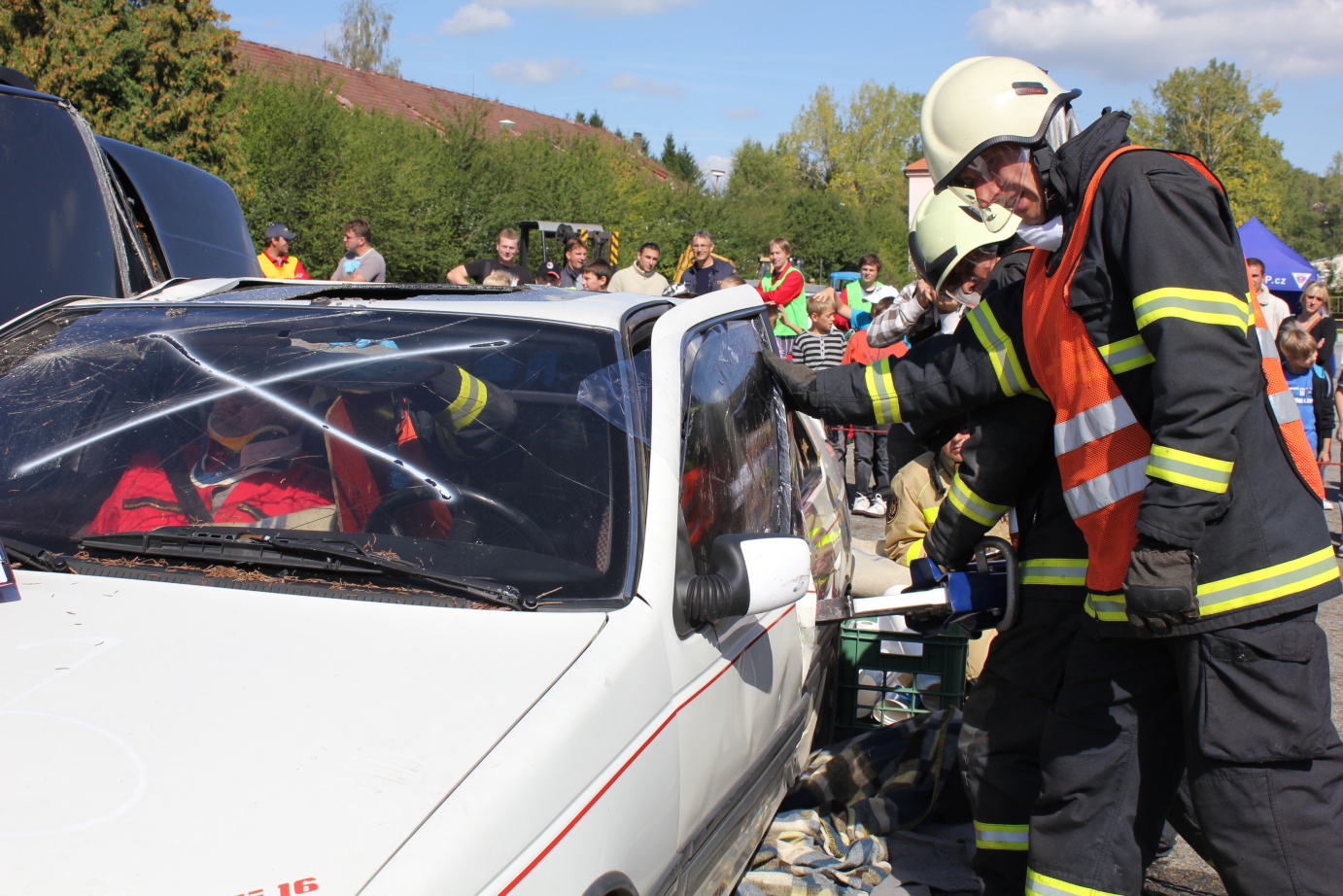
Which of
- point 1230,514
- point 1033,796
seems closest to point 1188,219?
point 1230,514

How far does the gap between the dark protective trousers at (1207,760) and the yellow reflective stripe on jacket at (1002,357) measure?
0.63 m

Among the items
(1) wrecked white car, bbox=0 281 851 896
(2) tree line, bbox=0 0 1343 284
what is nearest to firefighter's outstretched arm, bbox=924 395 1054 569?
(1) wrecked white car, bbox=0 281 851 896

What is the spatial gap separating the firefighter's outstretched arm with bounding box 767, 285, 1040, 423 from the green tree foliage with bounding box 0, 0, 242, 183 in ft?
49.5

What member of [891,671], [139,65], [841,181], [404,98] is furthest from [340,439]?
[841,181]

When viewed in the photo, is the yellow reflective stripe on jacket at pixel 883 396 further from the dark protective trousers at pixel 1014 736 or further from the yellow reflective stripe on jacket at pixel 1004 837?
the yellow reflective stripe on jacket at pixel 1004 837

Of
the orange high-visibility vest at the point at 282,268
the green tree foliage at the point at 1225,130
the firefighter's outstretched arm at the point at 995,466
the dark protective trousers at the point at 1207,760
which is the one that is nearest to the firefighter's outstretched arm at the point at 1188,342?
the dark protective trousers at the point at 1207,760

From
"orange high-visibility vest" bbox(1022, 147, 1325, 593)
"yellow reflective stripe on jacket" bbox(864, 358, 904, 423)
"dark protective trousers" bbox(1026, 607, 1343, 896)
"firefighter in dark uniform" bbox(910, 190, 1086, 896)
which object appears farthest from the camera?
"yellow reflective stripe on jacket" bbox(864, 358, 904, 423)

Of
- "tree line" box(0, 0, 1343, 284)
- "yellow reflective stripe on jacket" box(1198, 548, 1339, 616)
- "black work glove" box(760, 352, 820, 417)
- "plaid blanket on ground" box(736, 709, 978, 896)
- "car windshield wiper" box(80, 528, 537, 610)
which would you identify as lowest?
"plaid blanket on ground" box(736, 709, 978, 896)

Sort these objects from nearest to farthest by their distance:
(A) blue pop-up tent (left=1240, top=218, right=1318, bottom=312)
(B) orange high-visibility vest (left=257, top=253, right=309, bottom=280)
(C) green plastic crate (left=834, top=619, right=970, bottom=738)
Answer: (C) green plastic crate (left=834, top=619, right=970, bottom=738)
(B) orange high-visibility vest (left=257, top=253, right=309, bottom=280)
(A) blue pop-up tent (left=1240, top=218, right=1318, bottom=312)

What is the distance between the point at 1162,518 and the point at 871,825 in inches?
66.0

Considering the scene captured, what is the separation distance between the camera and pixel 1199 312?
1954mm

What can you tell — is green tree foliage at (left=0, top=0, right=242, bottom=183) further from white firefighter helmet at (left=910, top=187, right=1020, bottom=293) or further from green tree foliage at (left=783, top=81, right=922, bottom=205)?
green tree foliage at (left=783, top=81, right=922, bottom=205)

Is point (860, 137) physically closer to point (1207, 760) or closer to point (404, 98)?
point (404, 98)

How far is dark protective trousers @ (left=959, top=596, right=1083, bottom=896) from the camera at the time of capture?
253 cm
